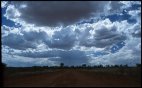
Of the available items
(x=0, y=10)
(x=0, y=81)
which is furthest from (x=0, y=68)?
(x=0, y=10)

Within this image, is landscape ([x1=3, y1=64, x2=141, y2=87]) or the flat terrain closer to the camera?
the flat terrain

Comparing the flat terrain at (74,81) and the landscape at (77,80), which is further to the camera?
the landscape at (77,80)

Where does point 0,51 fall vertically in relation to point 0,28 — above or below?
below

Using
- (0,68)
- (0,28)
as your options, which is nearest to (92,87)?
(0,68)

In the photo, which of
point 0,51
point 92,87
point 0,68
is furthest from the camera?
point 92,87

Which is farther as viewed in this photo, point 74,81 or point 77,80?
point 77,80

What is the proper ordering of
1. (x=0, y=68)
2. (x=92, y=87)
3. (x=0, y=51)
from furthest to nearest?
(x=92, y=87) → (x=0, y=68) → (x=0, y=51)

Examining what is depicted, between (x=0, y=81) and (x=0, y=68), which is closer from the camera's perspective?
(x=0, y=81)

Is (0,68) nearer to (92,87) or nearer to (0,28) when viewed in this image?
(0,28)

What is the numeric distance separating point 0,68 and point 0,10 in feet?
8.99

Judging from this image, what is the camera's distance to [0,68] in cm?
1266

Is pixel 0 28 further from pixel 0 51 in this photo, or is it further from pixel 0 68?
pixel 0 68

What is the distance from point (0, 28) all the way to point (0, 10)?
2.30ft

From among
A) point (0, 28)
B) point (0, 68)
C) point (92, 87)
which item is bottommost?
point (92, 87)
